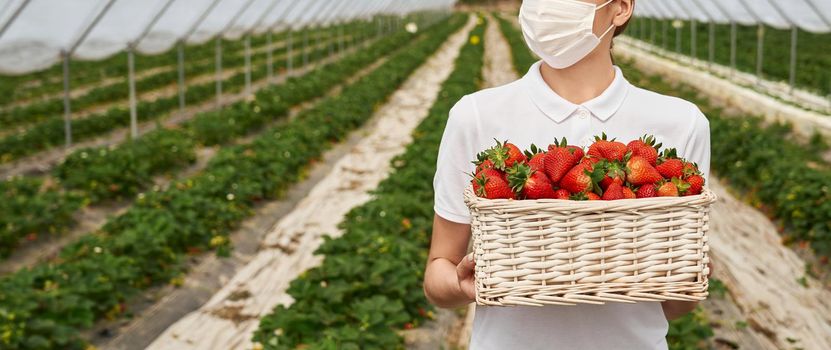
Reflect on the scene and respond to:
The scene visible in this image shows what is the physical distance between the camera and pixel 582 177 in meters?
1.38

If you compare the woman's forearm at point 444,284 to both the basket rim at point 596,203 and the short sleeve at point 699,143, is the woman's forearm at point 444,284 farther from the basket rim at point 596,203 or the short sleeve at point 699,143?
the short sleeve at point 699,143

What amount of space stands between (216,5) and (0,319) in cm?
1051

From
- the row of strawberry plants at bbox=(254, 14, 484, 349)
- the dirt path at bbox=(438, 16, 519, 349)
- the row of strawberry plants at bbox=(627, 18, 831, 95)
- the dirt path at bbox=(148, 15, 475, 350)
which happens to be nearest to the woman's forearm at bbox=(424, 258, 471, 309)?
the dirt path at bbox=(438, 16, 519, 349)

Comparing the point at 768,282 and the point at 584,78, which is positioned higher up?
the point at 584,78

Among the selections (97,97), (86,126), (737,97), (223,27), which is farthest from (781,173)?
(97,97)

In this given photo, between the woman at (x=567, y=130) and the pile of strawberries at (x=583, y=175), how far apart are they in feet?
0.40

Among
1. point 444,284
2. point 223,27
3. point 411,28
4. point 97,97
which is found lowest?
point 411,28

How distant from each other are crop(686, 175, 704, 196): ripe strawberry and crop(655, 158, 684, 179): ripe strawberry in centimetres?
2

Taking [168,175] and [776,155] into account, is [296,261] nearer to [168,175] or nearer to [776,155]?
[168,175]

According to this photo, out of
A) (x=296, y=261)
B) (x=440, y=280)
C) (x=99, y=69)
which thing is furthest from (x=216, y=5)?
(x=440, y=280)

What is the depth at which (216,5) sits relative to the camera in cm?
1408

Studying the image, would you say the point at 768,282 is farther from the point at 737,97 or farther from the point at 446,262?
the point at 737,97

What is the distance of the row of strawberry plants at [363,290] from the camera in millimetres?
4199

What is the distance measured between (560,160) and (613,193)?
0.10m
